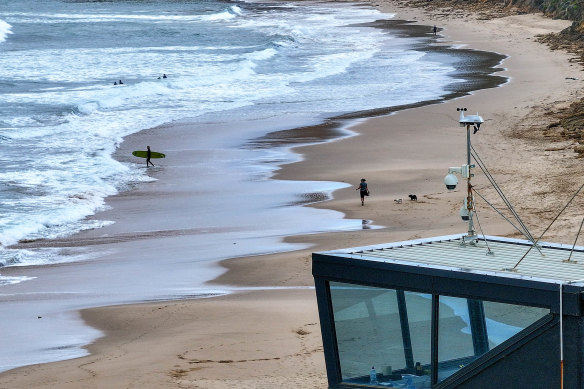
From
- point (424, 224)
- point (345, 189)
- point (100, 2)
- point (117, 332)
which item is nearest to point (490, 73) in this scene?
point (345, 189)

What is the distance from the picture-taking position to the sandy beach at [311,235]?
50.6 ft

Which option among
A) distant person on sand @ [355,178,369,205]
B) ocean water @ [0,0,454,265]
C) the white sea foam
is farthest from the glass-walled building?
the white sea foam

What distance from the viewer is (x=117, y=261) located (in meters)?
22.7

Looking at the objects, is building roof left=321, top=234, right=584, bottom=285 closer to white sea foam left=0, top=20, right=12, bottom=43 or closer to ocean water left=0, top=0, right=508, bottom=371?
ocean water left=0, top=0, right=508, bottom=371

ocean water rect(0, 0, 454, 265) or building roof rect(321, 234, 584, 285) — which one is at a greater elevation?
building roof rect(321, 234, 584, 285)

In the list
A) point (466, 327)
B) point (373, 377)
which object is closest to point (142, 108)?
point (373, 377)

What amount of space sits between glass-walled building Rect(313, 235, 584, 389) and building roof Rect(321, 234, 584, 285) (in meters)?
0.01

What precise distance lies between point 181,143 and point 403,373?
27.6 m

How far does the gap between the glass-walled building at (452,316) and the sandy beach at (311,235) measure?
376 centimetres

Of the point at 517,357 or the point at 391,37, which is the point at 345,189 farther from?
the point at 391,37

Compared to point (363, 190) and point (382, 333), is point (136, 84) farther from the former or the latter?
point (382, 333)

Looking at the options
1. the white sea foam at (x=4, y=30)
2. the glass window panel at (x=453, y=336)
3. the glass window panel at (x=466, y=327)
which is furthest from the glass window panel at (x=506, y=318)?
the white sea foam at (x=4, y=30)

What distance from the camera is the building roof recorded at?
9969 millimetres

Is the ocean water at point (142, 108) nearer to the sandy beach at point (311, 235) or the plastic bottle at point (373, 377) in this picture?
the sandy beach at point (311, 235)
